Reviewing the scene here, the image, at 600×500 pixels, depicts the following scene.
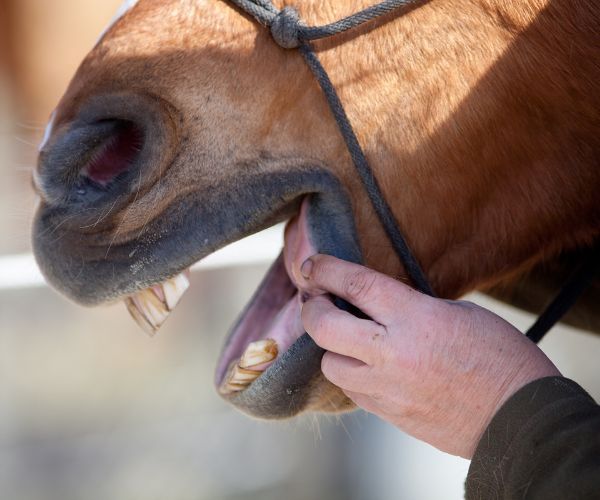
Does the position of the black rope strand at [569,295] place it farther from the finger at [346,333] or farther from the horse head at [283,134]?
the finger at [346,333]

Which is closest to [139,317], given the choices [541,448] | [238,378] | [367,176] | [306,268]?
[238,378]

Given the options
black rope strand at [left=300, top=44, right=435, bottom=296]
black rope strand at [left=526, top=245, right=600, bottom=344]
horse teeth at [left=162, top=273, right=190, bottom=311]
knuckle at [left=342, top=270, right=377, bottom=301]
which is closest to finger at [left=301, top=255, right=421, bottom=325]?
knuckle at [left=342, top=270, right=377, bottom=301]

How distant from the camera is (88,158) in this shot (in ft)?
3.37

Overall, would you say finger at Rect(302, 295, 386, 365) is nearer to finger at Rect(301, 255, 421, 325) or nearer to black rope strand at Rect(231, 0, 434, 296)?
finger at Rect(301, 255, 421, 325)

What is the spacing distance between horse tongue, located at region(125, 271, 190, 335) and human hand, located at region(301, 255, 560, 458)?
23 cm

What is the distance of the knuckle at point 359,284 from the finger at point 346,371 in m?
0.08

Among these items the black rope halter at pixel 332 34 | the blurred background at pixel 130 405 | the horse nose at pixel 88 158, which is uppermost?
the black rope halter at pixel 332 34

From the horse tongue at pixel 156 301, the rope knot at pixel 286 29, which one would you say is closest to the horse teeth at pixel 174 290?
the horse tongue at pixel 156 301

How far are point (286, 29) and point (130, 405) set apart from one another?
6.98 ft

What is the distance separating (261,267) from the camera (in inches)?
114

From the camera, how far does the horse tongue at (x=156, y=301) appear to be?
1.12m

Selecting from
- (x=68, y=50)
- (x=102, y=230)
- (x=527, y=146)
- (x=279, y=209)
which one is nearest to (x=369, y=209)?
(x=279, y=209)

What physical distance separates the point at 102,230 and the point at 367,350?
376mm

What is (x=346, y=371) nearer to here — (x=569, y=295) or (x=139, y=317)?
(x=139, y=317)
